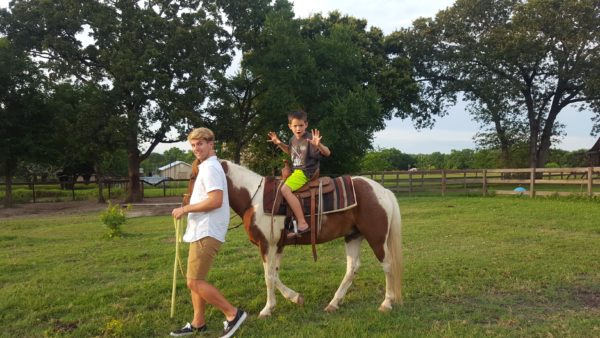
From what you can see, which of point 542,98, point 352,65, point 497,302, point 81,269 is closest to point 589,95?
point 542,98

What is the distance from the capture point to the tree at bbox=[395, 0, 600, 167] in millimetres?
26125

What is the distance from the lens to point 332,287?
5695mm

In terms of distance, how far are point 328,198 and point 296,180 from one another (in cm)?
43

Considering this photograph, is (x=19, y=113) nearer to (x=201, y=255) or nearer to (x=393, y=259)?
(x=201, y=255)

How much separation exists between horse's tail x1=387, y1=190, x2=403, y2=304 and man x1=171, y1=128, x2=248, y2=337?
6.07 ft

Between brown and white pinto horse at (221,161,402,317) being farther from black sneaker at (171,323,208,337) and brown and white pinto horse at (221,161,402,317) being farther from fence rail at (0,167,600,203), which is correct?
fence rail at (0,167,600,203)

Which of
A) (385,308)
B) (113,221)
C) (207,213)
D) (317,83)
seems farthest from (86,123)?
(385,308)

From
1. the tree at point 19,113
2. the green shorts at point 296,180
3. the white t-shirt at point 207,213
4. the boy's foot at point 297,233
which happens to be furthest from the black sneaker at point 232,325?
the tree at point 19,113

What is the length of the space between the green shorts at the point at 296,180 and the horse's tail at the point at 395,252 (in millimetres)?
1118

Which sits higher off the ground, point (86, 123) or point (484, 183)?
point (86, 123)

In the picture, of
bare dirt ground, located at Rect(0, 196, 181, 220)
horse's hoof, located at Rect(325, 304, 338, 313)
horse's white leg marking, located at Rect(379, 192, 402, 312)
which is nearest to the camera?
horse's hoof, located at Rect(325, 304, 338, 313)

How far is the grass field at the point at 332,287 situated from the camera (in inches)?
169

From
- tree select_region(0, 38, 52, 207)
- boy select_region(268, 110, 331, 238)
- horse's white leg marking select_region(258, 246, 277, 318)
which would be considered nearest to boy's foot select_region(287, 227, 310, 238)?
boy select_region(268, 110, 331, 238)

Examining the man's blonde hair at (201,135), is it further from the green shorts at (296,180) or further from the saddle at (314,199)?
the green shorts at (296,180)
